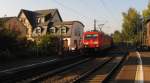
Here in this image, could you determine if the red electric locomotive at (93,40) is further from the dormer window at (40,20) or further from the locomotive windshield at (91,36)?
the dormer window at (40,20)

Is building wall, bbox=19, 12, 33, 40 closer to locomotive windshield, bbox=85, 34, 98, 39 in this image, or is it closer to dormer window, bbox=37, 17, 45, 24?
dormer window, bbox=37, 17, 45, 24

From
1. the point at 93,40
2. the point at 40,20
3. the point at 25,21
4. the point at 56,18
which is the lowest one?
the point at 93,40

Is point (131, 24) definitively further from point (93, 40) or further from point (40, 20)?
point (93, 40)

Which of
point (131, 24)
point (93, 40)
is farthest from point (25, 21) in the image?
point (131, 24)

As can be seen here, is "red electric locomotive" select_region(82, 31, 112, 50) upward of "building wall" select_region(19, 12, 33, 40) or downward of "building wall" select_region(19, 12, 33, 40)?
downward

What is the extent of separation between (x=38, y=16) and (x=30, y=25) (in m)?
2.98

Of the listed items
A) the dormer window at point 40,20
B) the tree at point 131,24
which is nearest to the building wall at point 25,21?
the dormer window at point 40,20

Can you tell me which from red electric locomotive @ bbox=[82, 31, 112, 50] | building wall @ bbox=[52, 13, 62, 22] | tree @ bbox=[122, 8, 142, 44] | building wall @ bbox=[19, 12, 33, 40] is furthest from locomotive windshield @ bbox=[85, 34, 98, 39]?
tree @ bbox=[122, 8, 142, 44]

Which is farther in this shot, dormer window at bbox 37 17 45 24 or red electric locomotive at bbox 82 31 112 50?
dormer window at bbox 37 17 45 24

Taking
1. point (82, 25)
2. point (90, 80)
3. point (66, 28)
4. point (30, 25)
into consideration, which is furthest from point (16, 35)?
point (82, 25)

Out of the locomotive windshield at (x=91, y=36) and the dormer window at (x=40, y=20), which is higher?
the dormer window at (x=40, y=20)

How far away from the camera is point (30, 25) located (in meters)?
66.8

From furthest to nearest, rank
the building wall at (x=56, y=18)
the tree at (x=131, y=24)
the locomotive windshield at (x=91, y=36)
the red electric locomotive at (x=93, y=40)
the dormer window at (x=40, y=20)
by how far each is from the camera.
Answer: the tree at (x=131, y=24), the building wall at (x=56, y=18), the dormer window at (x=40, y=20), the locomotive windshield at (x=91, y=36), the red electric locomotive at (x=93, y=40)

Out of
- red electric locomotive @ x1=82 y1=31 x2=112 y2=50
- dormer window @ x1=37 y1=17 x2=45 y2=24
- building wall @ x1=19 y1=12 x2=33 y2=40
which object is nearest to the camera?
red electric locomotive @ x1=82 y1=31 x2=112 y2=50
